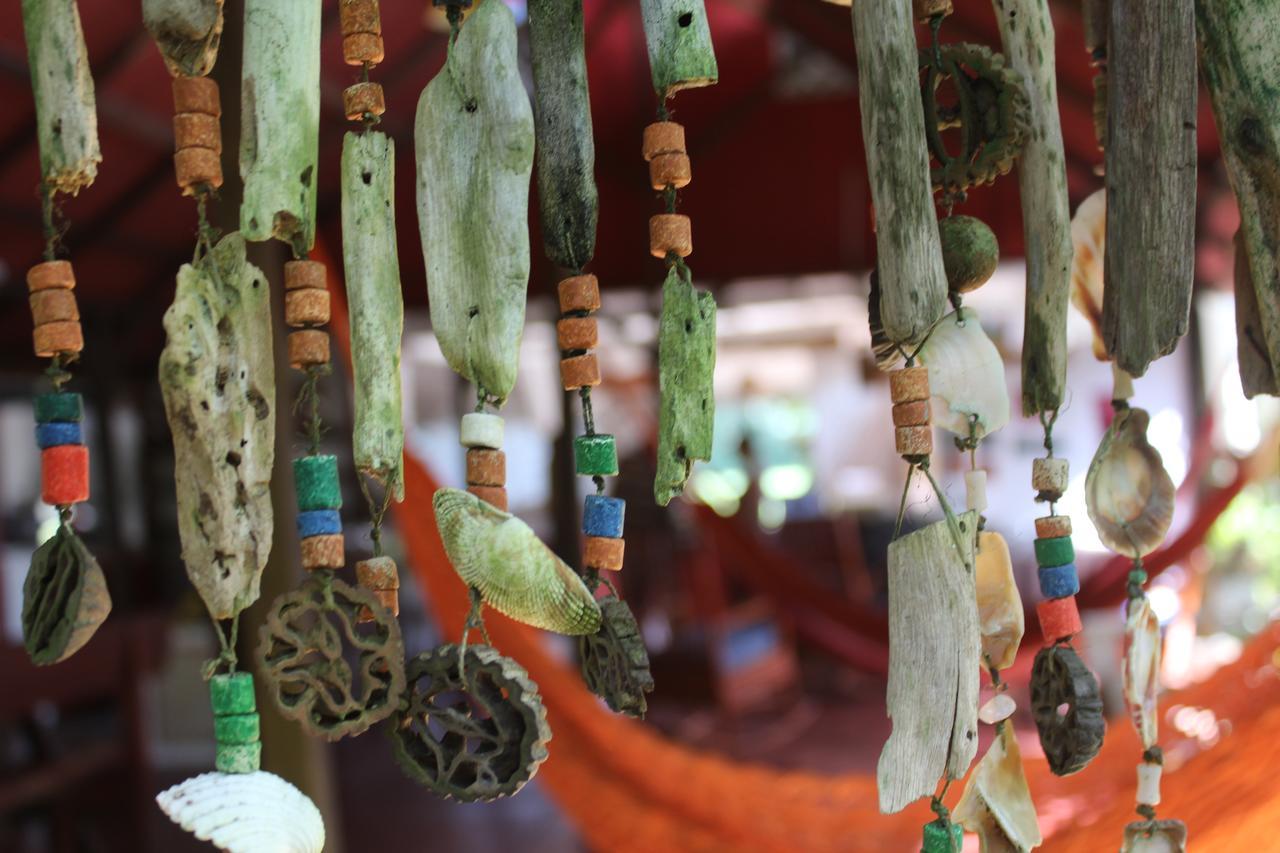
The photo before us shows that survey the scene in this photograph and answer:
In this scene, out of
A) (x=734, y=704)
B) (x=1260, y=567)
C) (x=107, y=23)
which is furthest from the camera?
(x=1260, y=567)

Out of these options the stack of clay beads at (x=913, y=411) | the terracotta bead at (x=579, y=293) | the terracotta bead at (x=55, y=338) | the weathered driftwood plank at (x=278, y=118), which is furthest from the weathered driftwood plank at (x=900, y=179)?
the terracotta bead at (x=55, y=338)

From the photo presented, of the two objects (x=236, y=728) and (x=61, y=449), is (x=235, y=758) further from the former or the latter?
(x=61, y=449)

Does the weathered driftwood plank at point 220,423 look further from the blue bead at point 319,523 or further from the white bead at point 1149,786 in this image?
the white bead at point 1149,786

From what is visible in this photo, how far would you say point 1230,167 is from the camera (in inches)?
18.2

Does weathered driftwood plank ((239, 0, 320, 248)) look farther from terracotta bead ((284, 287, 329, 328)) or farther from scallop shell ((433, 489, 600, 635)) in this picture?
scallop shell ((433, 489, 600, 635))

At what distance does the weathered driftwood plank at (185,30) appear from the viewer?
408 millimetres

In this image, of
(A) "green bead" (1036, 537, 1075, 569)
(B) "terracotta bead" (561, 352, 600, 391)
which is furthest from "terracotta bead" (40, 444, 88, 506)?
(A) "green bead" (1036, 537, 1075, 569)

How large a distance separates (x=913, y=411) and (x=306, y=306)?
0.27 metres

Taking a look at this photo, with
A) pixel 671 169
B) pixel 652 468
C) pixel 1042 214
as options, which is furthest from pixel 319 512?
pixel 652 468

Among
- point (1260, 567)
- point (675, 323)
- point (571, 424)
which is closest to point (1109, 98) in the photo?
point (675, 323)

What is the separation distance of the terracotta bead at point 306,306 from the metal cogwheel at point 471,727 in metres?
0.16

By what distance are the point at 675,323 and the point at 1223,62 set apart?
27cm

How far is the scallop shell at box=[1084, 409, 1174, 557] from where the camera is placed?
20.5 inches

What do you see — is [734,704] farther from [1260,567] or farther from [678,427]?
[678,427]
